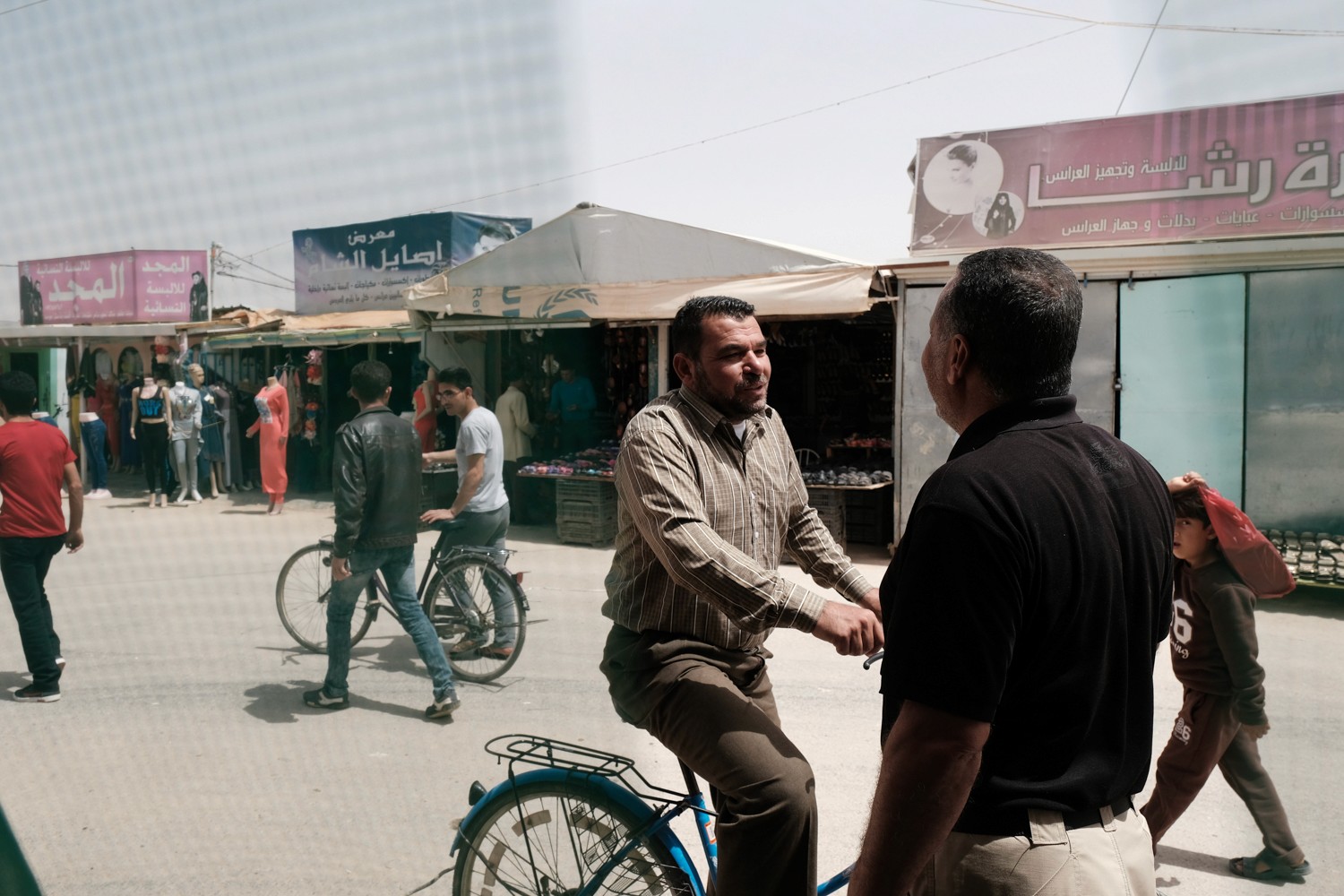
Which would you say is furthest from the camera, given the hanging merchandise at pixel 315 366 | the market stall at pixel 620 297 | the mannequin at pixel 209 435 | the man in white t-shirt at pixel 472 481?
the hanging merchandise at pixel 315 366

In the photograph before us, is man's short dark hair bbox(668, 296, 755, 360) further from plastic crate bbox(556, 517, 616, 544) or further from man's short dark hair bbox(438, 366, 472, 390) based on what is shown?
plastic crate bbox(556, 517, 616, 544)

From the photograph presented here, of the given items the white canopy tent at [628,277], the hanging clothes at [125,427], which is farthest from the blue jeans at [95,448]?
the white canopy tent at [628,277]

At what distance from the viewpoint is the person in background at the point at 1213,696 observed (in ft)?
9.89

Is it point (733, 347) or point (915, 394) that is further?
point (915, 394)

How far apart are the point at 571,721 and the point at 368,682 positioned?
1.30 m

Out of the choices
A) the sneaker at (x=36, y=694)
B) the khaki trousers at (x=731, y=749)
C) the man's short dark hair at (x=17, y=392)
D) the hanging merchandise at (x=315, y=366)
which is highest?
the hanging merchandise at (x=315, y=366)

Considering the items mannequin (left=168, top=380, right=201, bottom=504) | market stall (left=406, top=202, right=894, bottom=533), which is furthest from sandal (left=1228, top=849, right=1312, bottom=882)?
mannequin (left=168, top=380, right=201, bottom=504)

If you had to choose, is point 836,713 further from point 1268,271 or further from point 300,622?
point 1268,271

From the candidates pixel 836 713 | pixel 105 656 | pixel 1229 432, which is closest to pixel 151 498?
pixel 105 656

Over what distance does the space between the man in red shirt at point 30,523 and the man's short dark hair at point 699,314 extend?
Answer: 3956 millimetres

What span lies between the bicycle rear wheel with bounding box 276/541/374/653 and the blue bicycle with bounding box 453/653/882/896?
3447 millimetres

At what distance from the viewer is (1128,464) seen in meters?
1.46

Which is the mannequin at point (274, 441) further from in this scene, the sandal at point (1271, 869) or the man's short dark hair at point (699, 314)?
the sandal at point (1271, 869)

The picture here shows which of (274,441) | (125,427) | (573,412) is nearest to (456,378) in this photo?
(573,412)
